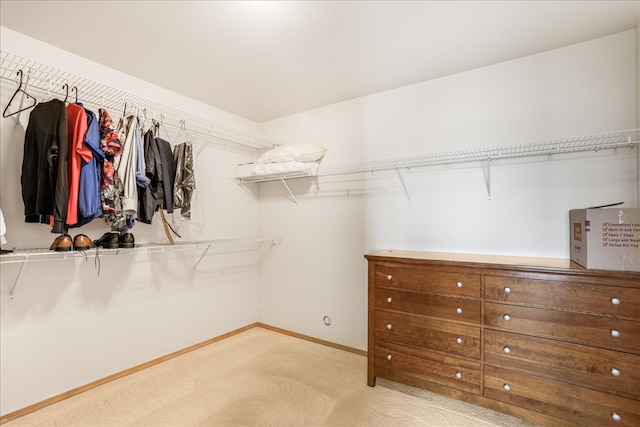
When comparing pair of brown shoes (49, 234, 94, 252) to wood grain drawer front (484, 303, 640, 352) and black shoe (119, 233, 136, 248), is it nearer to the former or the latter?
black shoe (119, 233, 136, 248)

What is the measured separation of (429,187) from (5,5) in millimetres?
2974

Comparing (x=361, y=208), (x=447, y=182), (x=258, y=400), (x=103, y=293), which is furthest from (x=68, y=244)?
(x=447, y=182)

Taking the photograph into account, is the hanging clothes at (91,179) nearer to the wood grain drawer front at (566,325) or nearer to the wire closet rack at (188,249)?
the wire closet rack at (188,249)

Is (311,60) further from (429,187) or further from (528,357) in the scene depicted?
(528,357)

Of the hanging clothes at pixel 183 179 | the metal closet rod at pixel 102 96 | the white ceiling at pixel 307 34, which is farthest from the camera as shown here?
the hanging clothes at pixel 183 179

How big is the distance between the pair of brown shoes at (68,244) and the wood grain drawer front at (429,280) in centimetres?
196

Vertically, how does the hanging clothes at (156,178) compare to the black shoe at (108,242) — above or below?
above

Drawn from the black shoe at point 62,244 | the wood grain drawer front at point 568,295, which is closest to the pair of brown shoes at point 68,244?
the black shoe at point 62,244

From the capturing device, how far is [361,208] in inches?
116

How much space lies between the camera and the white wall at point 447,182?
6.72 feet

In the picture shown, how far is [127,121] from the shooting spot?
7.13ft

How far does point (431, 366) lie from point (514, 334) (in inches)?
22.8

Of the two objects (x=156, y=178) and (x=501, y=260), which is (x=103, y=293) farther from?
(x=501, y=260)

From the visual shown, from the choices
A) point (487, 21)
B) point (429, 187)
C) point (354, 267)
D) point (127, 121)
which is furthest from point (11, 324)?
point (487, 21)
